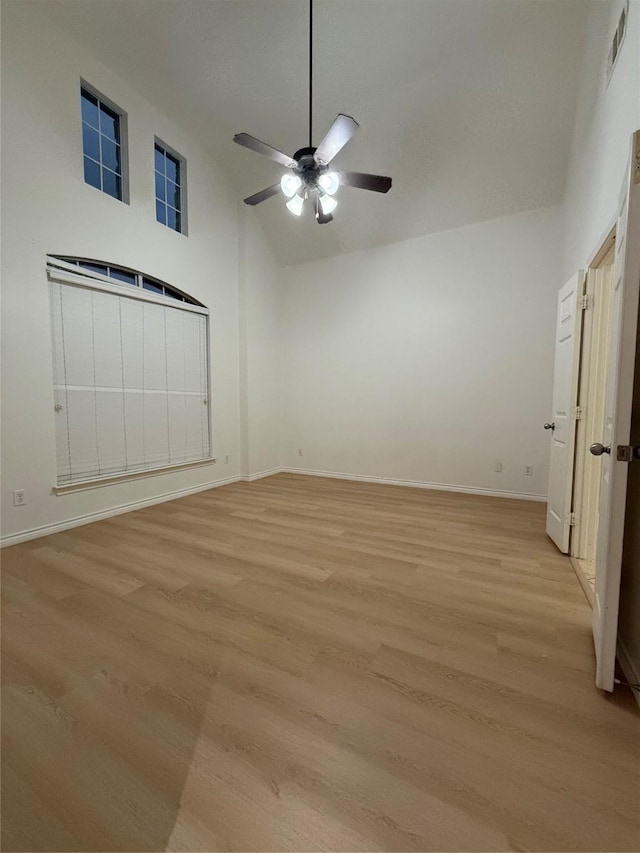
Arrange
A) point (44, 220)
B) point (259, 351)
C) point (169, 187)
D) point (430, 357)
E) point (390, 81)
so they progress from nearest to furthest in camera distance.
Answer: point (44, 220) < point (390, 81) < point (169, 187) < point (430, 357) < point (259, 351)

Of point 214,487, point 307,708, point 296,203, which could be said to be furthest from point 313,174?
point 214,487

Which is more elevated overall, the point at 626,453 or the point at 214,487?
the point at 626,453

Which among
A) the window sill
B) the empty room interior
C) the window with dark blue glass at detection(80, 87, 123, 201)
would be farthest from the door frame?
the window with dark blue glass at detection(80, 87, 123, 201)

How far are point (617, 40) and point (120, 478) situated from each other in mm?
5194

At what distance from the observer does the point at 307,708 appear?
4.33 feet

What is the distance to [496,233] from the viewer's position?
4.25 m

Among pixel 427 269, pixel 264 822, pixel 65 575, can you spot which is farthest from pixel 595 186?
pixel 65 575

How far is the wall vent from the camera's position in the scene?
199cm

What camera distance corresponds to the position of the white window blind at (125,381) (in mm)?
3201

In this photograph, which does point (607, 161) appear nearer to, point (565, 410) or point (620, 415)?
point (565, 410)

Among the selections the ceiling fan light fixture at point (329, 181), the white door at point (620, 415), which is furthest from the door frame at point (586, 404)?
the ceiling fan light fixture at point (329, 181)

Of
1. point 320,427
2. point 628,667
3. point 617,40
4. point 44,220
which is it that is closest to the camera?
point 628,667

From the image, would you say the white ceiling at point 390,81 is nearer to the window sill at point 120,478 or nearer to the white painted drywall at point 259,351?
the white painted drywall at point 259,351

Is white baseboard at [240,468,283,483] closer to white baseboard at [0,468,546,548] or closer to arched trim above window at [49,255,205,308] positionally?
white baseboard at [0,468,546,548]
